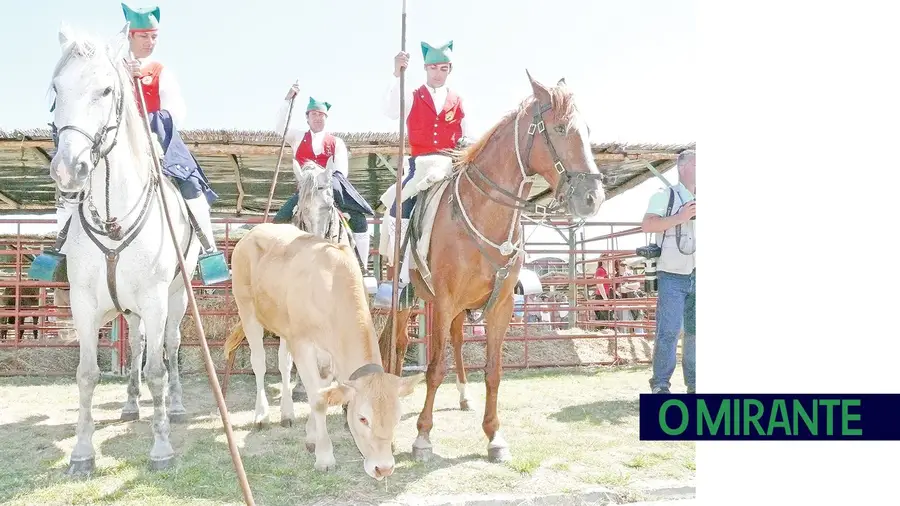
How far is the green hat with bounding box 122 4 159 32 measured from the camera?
450cm

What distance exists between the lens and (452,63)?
536 centimetres

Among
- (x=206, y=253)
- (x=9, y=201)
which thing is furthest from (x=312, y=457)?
(x=9, y=201)

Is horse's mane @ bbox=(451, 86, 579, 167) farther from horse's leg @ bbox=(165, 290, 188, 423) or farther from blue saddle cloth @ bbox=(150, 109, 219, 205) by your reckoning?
horse's leg @ bbox=(165, 290, 188, 423)

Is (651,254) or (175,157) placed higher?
(175,157)

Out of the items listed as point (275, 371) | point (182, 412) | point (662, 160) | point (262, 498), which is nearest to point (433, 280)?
point (262, 498)

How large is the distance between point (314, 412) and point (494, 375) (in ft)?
4.31

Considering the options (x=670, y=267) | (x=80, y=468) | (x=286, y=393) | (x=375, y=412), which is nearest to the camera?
(x=375, y=412)

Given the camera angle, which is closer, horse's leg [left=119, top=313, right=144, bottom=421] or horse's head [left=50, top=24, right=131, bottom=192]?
horse's head [left=50, top=24, right=131, bottom=192]

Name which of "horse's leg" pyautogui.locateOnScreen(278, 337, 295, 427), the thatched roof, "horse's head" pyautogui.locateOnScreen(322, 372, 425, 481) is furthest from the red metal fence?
"horse's head" pyautogui.locateOnScreen(322, 372, 425, 481)

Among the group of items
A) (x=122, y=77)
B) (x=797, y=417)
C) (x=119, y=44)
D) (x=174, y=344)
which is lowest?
(x=797, y=417)

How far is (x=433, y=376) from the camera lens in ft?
13.9

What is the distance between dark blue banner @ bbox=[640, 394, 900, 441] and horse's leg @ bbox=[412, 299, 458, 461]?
1.76 meters

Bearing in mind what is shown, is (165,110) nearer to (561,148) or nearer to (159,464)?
(159,464)

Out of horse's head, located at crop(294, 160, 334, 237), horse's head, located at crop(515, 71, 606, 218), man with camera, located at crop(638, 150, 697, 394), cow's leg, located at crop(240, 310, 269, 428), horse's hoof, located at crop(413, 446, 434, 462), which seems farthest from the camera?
man with camera, located at crop(638, 150, 697, 394)
